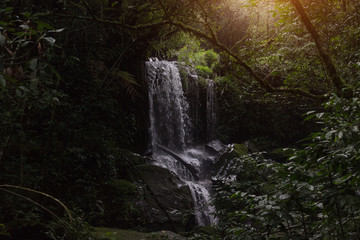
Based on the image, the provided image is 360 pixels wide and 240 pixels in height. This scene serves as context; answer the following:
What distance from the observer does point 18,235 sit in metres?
3.77

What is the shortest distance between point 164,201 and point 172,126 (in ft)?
16.0

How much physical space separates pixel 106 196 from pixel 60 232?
84.0 inches

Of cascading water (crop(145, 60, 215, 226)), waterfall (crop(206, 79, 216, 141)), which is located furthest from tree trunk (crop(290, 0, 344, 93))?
waterfall (crop(206, 79, 216, 141))

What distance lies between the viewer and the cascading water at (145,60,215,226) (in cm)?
973

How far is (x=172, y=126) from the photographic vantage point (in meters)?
11.3

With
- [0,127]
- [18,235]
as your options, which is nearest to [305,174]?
[0,127]

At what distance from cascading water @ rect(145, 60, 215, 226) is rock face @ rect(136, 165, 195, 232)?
199cm

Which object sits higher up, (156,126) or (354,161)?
(156,126)

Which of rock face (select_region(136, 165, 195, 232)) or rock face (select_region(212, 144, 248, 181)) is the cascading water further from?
rock face (select_region(136, 165, 195, 232))

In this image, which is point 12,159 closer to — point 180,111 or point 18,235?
point 18,235

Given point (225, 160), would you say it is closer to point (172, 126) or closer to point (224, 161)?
point (224, 161)

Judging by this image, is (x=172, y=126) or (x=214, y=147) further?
(x=214, y=147)

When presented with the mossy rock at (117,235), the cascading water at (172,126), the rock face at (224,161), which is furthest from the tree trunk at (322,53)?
the cascading water at (172,126)

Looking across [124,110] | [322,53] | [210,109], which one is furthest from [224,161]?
[322,53]
